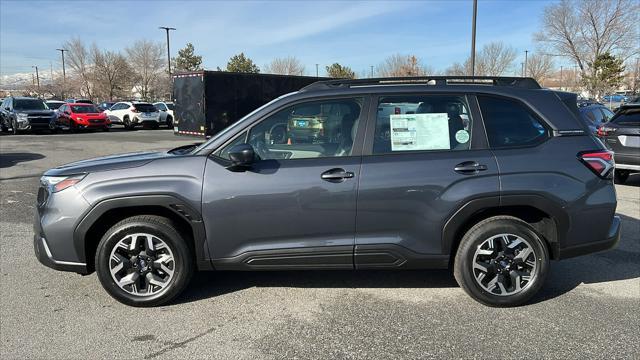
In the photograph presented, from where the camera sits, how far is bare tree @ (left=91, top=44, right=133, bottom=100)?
188 ft

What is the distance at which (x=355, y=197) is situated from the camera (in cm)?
373

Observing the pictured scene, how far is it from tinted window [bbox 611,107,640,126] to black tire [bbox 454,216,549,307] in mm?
6681

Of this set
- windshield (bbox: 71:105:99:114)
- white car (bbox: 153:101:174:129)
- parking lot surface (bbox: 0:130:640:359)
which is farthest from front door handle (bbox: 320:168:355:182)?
white car (bbox: 153:101:174:129)

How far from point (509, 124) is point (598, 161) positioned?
0.77 m

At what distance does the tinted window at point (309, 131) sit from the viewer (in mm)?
3871

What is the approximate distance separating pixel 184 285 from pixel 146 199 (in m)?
0.78

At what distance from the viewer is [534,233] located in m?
3.86

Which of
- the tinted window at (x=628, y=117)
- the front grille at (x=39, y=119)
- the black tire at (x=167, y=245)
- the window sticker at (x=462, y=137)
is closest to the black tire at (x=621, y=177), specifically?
the tinted window at (x=628, y=117)

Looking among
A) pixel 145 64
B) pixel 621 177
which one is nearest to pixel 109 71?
pixel 145 64

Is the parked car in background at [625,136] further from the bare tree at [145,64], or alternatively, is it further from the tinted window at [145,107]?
the bare tree at [145,64]

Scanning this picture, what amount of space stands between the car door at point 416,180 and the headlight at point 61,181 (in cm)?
229

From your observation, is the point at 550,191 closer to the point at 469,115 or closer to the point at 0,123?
the point at 469,115

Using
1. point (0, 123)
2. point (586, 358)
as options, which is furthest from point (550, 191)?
point (0, 123)

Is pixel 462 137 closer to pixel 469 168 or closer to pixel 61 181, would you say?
pixel 469 168
